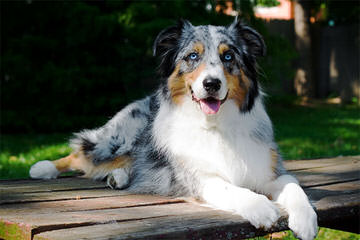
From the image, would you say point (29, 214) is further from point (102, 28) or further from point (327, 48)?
point (327, 48)

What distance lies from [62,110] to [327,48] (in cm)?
1030

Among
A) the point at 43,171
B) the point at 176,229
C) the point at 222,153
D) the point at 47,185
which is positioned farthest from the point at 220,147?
the point at 43,171

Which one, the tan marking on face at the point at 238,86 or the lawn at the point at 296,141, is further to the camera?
the lawn at the point at 296,141

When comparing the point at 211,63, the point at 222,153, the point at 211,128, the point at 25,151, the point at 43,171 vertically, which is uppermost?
the point at 211,63

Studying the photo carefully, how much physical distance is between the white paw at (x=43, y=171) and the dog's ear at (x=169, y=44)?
4.41ft

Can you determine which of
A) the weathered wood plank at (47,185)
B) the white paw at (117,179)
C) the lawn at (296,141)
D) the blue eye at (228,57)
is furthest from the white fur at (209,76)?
the weathered wood plank at (47,185)

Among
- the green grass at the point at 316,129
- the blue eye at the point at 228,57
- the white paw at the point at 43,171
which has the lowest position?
the green grass at the point at 316,129

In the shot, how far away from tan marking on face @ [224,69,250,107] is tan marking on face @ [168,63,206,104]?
0.67 ft

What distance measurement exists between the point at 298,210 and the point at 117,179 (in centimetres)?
151

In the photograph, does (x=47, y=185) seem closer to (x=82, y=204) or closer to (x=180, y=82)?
(x=82, y=204)

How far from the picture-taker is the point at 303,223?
2.73 meters

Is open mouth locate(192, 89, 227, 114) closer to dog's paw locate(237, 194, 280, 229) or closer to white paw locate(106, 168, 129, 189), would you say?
dog's paw locate(237, 194, 280, 229)

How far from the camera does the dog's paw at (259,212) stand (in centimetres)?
266

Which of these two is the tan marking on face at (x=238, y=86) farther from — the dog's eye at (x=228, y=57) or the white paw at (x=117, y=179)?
the white paw at (x=117, y=179)
